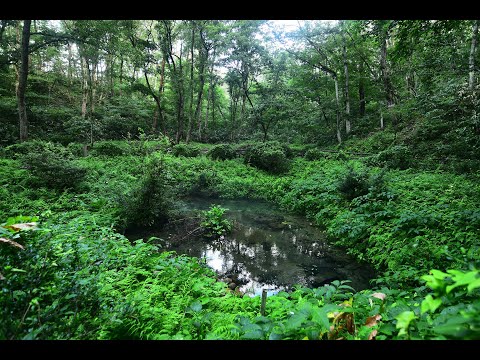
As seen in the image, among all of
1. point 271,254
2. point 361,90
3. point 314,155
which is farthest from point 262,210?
point 361,90

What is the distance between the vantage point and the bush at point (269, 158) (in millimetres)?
15234

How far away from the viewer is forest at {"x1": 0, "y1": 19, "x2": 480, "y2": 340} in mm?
2100

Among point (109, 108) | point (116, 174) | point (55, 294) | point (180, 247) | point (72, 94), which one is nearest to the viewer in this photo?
point (55, 294)

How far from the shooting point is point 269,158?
604 inches

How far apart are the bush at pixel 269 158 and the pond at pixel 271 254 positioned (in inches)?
248

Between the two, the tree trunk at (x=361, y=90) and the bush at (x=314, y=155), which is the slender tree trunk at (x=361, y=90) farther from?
the bush at (x=314, y=155)

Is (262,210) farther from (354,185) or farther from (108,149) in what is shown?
(108,149)

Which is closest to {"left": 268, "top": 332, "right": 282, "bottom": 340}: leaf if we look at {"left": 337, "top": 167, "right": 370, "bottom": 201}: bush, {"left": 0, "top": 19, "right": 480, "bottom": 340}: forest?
{"left": 0, "top": 19, "right": 480, "bottom": 340}: forest

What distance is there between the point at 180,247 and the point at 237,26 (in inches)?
827

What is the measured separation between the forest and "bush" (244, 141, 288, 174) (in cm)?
11

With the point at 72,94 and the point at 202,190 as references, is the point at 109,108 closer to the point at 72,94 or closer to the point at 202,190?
the point at 72,94

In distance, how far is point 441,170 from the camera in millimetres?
9742

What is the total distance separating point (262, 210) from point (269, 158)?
5497 millimetres
